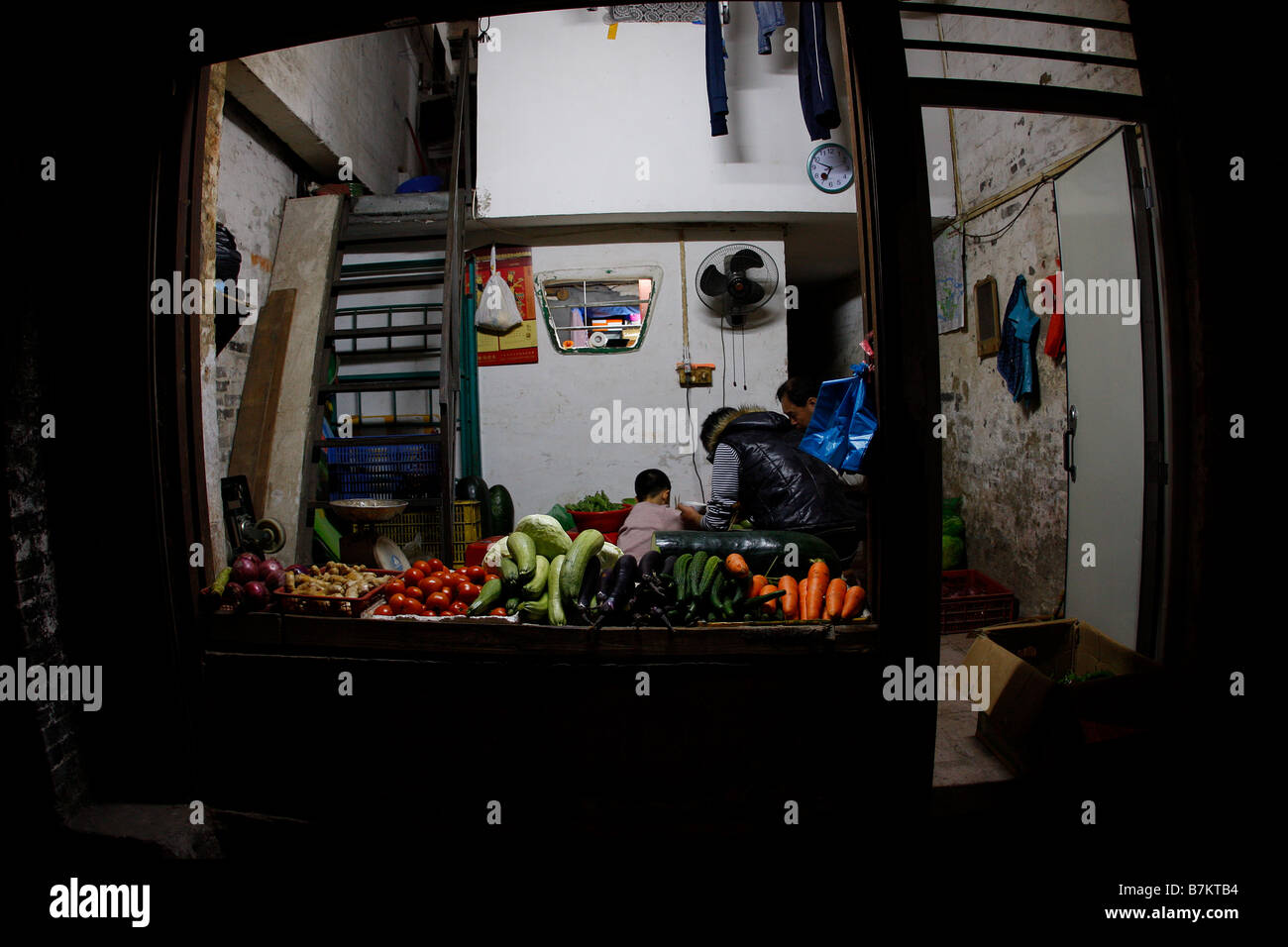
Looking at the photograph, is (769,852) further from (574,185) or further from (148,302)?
(574,185)

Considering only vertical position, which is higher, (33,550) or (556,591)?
(33,550)

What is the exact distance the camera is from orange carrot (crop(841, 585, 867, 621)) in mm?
2273

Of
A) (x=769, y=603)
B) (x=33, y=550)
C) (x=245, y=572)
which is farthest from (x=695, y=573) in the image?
(x=33, y=550)

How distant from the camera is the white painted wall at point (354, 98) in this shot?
16.8ft

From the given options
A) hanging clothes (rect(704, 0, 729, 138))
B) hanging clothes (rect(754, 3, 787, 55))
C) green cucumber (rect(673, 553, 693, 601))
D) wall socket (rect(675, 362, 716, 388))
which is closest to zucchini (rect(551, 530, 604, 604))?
green cucumber (rect(673, 553, 693, 601))

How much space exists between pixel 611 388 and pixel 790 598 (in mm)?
4235

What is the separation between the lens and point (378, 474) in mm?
5363

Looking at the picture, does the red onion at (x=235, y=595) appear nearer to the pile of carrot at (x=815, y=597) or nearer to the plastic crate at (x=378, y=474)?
the pile of carrot at (x=815, y=597)

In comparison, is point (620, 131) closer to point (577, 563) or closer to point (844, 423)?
point (844, 423)

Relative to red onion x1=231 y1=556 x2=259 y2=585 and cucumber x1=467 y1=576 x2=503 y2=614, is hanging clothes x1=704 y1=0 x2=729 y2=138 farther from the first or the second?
red onion x1=231 y1=556 x2=259 y2=585

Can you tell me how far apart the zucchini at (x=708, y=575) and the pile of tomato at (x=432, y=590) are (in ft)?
3.44

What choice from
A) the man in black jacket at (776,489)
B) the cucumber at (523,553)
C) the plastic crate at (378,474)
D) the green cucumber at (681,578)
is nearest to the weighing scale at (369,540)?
the plastic crate at (378,474)

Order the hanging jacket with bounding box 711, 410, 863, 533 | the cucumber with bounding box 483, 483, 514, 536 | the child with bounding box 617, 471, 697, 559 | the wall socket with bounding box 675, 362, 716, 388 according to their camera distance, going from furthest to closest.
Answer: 1. the wall socket with bounding box 675, 362, 716, 388
2. the cucumber with bounding box 483, 483, 514, 536
3. the hanging jacket with bounding box 711, 410, 863, 533
4. the child with bounding box 617, 471, 697, 559
